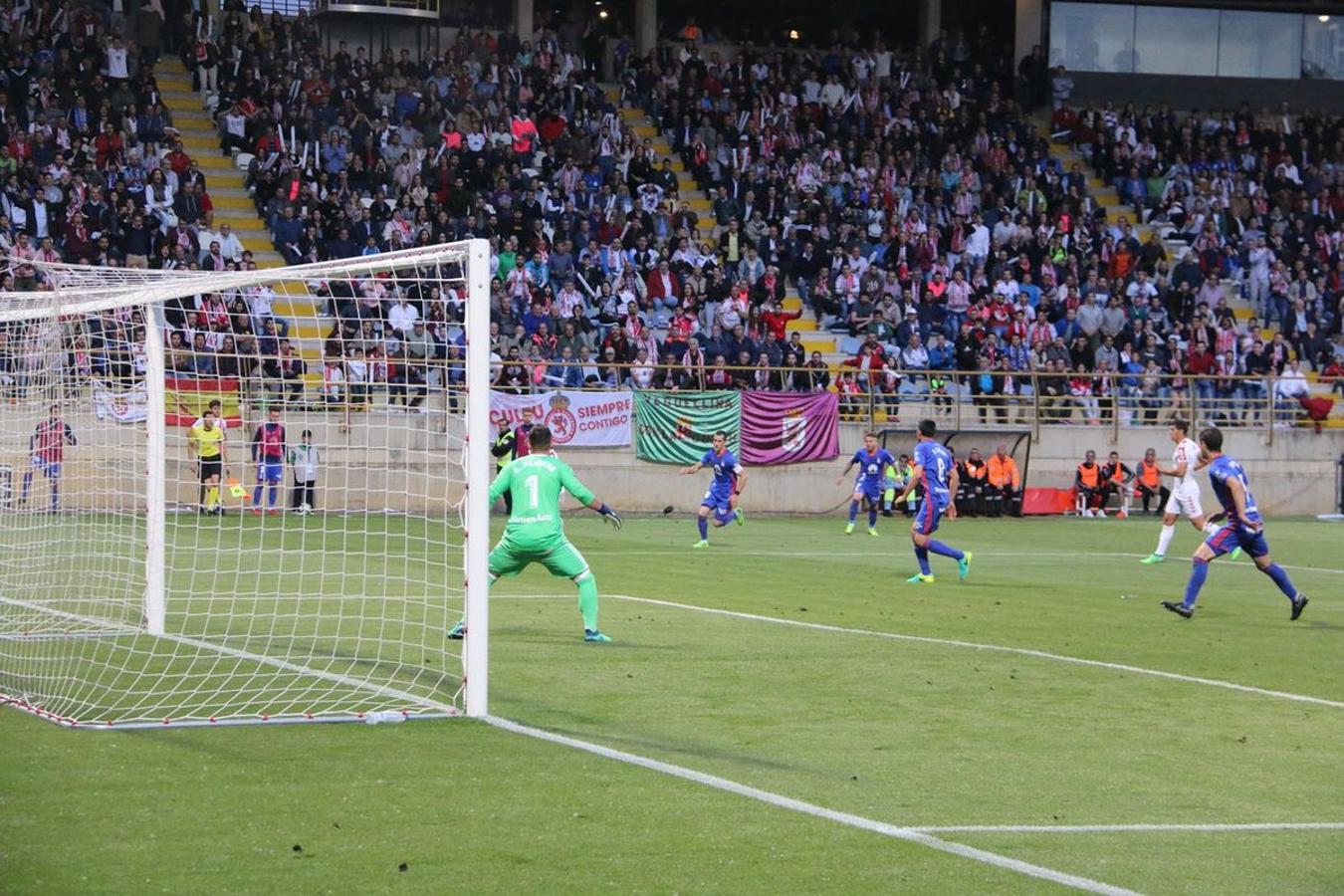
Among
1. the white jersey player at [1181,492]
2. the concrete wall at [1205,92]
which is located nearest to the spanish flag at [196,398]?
the white jersey player at [1181,492]

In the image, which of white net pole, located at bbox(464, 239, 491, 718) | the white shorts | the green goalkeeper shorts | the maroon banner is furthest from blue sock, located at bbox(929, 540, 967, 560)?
the maroon banner

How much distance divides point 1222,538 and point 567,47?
97.0 feet

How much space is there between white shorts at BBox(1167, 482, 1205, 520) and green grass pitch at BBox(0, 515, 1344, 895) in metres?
9.55

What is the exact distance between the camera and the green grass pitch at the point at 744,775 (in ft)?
23.6

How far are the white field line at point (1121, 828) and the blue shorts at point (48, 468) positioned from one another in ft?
33.1

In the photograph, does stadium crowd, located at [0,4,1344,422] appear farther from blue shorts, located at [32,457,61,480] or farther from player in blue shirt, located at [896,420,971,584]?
blue shorts, located at [32,457,61,480]

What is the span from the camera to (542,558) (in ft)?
46.2

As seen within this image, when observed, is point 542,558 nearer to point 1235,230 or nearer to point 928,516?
point 928,516

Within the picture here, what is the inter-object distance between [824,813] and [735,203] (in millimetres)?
34060

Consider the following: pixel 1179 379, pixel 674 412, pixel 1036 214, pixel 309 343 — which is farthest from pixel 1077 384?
pixel 309 343

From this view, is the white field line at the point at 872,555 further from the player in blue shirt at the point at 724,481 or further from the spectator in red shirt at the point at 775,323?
the spectator in red shirt at the point at 775,323

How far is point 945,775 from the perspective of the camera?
9.32 meters

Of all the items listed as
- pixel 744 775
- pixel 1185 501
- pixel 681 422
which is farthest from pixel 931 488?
pixel 681 422

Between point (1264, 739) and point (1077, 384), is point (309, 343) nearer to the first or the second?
point (1077, 384)
